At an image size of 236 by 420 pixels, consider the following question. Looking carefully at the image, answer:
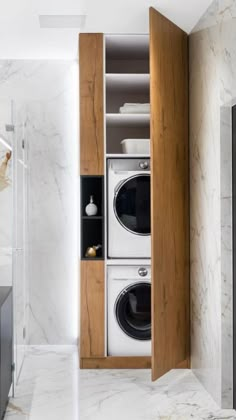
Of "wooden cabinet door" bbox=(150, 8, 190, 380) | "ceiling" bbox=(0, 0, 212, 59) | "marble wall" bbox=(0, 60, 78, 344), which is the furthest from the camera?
"marble wall" bbox=(0, 60, 78, 344)

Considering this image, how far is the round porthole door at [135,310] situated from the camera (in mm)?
4062

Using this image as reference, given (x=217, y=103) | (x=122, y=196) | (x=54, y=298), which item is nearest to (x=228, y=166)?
(x=217, y=103)

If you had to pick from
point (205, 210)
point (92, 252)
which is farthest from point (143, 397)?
point (205, 210)

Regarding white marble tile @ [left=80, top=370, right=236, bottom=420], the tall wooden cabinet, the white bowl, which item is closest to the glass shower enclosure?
the tall wooden cabinet

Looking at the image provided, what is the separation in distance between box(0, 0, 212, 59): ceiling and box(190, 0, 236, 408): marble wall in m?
0.17

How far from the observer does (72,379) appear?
3793 millimetres

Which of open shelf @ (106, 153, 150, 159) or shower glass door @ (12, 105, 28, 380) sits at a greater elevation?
open shelf @ (106, 153, 150, 159)

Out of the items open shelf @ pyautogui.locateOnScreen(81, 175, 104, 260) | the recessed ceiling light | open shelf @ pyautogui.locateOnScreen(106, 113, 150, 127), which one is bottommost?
open shelf @ pyautogui.locateOnScreen(81, 175, 104, 260)

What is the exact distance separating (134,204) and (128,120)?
67 centimetres

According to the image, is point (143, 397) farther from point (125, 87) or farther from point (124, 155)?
point (125, 87)

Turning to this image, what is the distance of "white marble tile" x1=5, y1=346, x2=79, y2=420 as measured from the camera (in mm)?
3170

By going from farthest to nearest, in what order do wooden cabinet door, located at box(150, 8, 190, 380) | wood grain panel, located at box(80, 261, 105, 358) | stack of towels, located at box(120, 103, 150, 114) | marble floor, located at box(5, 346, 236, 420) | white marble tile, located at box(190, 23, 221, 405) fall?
1. stack of towels, located at box(120, 103, 150, 114)
2. wood grain panel, located at box(80, 261, 105, 358)
3. wooden cabinet door, located at box(150, 8, 190, 380)
4. white marble tile, located at box(190, 23, 221, 405)
5. marble floor, located at box(5, 346, 236, 420)

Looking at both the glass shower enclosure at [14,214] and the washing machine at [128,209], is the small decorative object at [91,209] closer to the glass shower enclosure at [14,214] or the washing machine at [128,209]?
the washing machine at [128,209]

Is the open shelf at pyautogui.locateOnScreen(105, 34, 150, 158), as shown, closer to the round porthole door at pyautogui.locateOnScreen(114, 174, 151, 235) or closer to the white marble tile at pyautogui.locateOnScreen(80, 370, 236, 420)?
the round porthole door at pyautogui.locateOnScreen(114, 174, 151, 235)
